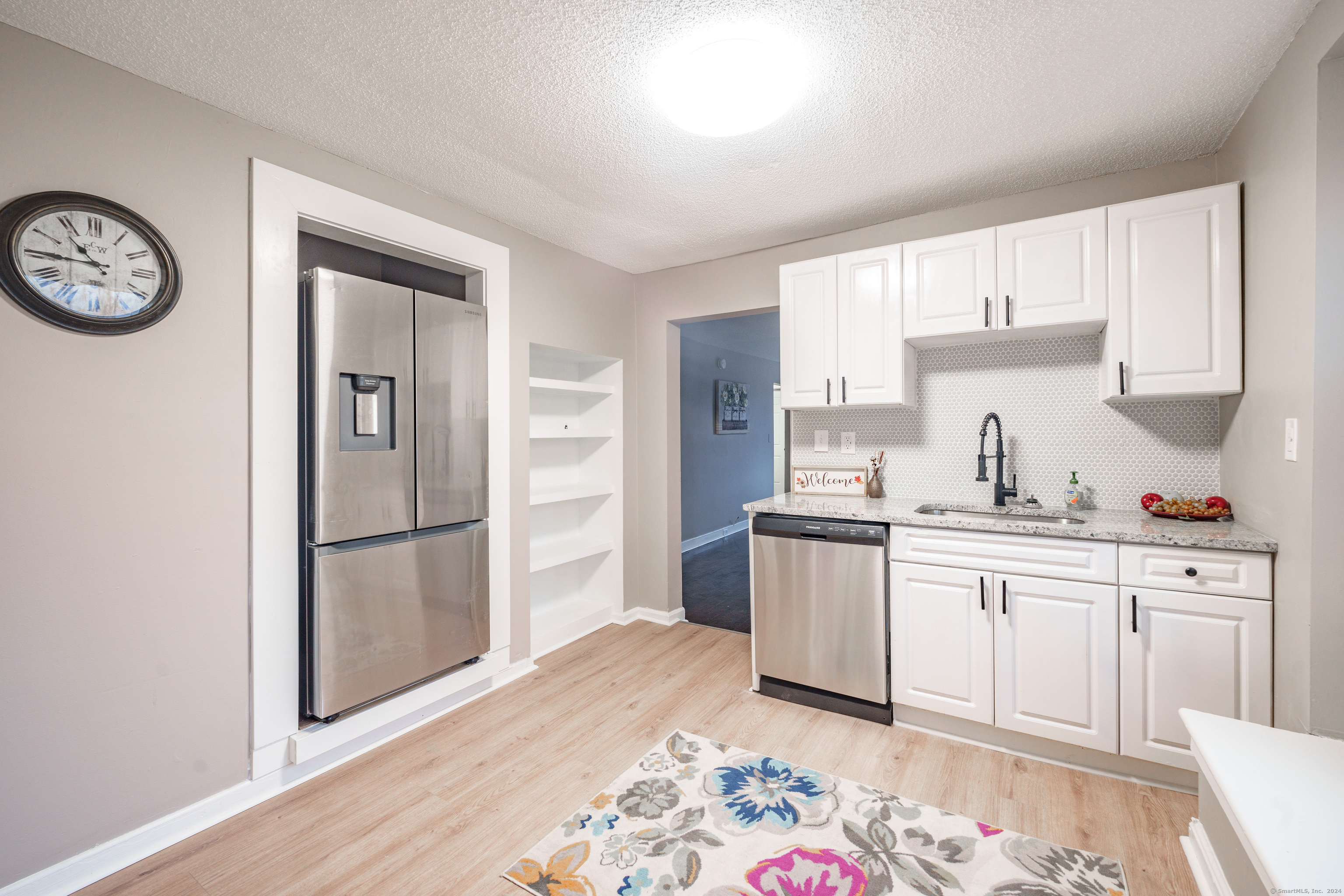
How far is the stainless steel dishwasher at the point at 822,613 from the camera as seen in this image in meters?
2.52

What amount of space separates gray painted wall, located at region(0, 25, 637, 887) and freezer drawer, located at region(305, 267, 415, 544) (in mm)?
235

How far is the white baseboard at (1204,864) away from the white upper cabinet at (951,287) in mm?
1923

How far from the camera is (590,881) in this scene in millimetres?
1628

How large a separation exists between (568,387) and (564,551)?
111 centimetres

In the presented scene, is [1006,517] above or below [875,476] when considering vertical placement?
below

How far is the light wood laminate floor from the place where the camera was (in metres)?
1.67

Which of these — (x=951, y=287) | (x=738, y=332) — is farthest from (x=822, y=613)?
(x=738, y=332)

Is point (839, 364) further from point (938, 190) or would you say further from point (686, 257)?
point (686, 257)

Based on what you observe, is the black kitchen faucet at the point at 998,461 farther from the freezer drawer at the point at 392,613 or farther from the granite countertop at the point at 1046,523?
the freezer drawer at the point at 392,613

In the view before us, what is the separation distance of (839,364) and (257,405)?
2.63 m

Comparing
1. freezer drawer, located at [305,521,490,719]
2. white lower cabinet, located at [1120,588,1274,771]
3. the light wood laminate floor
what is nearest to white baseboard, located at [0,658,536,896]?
the light wood laminate floor

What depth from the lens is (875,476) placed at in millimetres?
3137

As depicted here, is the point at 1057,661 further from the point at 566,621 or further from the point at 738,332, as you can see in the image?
the point at 738,332

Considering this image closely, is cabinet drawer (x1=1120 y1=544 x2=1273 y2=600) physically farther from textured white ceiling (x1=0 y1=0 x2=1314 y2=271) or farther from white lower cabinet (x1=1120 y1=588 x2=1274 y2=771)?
textured white ceiling (x1=0 y1=0 x2=1314 y2=271)
